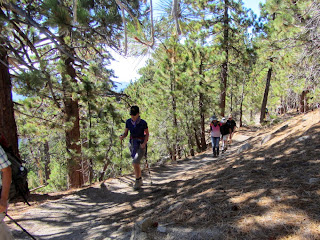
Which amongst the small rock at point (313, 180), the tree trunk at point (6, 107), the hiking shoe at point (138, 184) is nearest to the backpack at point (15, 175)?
the hiking shoe at point (138, 184)

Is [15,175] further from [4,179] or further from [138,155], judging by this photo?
[138,155]

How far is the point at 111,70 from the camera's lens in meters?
8.03

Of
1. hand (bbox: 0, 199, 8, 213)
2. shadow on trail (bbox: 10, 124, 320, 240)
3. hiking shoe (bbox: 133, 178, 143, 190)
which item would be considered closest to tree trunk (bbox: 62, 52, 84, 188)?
shadow on trail (bbox: 10, 124, 320, 240)

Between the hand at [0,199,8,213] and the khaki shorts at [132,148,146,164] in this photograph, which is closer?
the hand at [0,199,8,213]

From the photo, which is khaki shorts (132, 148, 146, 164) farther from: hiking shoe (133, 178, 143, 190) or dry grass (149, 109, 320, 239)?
dry grass (149, 109, 320, 239)

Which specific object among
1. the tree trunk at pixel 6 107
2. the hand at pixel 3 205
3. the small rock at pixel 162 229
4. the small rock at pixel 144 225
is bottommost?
the small rock at pixel 162 229

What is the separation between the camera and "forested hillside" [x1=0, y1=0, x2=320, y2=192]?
11.7ft

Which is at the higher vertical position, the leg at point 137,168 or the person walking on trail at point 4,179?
the person walking on trail at point 4,179

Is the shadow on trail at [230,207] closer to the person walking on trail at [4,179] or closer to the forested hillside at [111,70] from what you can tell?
the person walking on trail at [4,179]

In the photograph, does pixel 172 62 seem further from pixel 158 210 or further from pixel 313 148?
pixel 158 210

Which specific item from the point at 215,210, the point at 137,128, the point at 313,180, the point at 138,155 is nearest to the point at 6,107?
the point at 137,128

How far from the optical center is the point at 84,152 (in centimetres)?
722

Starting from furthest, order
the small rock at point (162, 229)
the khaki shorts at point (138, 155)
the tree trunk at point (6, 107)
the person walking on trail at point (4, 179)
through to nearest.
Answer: the tree trunk at point (6, 107) < the khaki shorts at point (138, 155) < the small rock at point (162, 229) < the person walking on trail at point (4, 179)

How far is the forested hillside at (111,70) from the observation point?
140 inches
